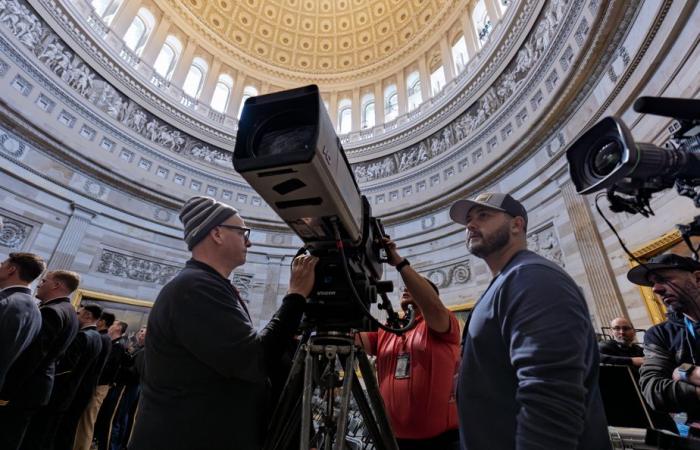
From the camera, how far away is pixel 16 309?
6.56 ft

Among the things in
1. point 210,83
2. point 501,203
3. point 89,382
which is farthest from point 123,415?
point 210,83

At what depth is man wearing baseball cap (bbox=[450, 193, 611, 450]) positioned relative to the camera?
0.80 metres

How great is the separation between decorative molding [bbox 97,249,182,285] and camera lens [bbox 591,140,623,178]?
1036cm

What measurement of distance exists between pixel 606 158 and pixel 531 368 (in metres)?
1.03

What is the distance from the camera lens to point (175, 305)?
3.58 feet

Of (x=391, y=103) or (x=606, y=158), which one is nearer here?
(x=606, y=158)

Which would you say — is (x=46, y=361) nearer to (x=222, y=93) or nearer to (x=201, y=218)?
(x=201, y=218)

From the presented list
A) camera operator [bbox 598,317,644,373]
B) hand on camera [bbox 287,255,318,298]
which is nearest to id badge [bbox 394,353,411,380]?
hand on camera [bbox 287,255,318,298]

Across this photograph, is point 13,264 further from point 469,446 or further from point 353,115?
point 353,115

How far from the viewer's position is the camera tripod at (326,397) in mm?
1089

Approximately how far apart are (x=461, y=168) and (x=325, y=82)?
10444mm

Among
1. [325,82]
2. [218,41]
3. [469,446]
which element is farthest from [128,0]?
[469,446]

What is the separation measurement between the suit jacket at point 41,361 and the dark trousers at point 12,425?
0.19 feet

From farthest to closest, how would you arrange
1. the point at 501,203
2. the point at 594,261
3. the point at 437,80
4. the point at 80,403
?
the point at 437,80 → the point at 594,261 → the point at 80,403 → the point at 501,203
